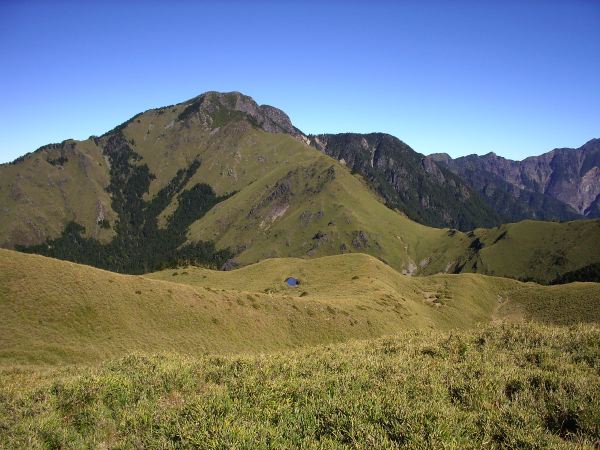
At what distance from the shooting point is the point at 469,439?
413 inches

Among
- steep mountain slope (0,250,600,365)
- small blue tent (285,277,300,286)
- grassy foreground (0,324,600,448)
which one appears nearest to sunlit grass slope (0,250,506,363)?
steep mountain slope (0,250,600,365)

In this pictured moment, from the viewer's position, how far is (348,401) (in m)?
12.5

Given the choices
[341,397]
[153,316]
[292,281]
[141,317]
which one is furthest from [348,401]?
[292,281]

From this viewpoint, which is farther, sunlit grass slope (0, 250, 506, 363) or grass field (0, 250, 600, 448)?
sunlit grass slope (0, 250, 506, 363)

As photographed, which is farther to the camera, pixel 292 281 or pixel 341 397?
→ pixel 292 281

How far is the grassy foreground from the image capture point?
10562 mm

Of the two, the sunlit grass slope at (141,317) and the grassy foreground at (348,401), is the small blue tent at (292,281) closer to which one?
the sunlit grass slope at (141,317)

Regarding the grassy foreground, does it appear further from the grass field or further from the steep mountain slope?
the steep mountain slope

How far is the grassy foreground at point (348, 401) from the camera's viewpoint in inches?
416

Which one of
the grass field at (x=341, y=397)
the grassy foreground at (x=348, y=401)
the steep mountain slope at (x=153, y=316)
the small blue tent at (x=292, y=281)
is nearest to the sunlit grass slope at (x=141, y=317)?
the steep mountain slope at (x=153, y=316)

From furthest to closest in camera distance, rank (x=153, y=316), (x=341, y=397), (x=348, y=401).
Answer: (x=153, y=316) → (x=341, y=397) → (x=348, y=401)

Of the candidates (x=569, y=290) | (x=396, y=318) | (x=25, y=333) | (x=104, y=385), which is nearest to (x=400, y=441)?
(x=104, y=385)

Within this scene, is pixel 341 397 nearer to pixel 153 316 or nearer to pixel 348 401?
pixel 348 401

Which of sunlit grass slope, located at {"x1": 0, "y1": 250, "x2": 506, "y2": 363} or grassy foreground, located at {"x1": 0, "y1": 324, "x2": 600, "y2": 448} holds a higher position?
grassy foreground, located at {"x1": 0, "y1": 324, "x2": 600, "y2": 448}
